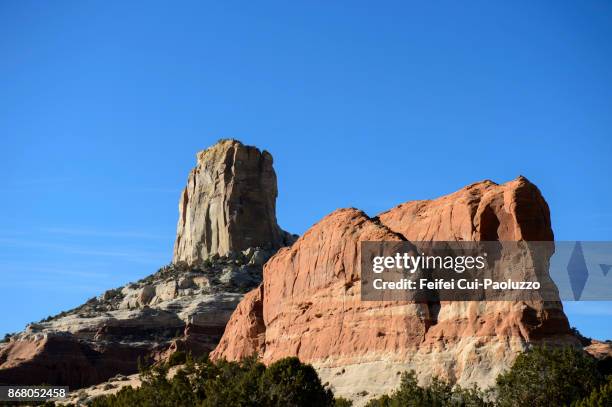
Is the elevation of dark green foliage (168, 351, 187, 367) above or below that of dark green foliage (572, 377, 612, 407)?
above

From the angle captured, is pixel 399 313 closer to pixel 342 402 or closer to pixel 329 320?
pixel 329 320

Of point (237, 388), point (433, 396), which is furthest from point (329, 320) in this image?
point (433, 396)

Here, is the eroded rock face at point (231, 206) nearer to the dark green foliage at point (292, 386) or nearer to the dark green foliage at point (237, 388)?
the dark green foliage at point (237, 388)

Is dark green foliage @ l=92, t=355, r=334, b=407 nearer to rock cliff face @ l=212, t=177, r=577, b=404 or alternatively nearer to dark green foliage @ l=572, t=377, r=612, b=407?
rock cliff face @ l=212, t=177, r=577, b=404

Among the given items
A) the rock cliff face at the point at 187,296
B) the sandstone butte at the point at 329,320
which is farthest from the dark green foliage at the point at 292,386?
the rock cliff face at the point at 187,296

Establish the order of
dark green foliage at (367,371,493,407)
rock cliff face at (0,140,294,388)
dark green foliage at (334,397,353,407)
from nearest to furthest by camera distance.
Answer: dark green foliage at (367,371,493,407)
dark green foliage at (334,397,353,407)
rock cliff face at (0,140,294,388)

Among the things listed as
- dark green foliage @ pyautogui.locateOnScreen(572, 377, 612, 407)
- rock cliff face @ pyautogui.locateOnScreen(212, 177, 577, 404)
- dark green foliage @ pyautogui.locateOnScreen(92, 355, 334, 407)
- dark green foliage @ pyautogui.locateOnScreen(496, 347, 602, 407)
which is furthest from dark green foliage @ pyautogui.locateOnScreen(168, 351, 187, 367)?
dark green foliage @ pyautogui.locateOnScreen(572, 377, 612, 407)

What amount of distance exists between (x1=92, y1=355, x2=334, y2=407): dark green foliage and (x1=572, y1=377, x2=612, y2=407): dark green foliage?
51.1ft

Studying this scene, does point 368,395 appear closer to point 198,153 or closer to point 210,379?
point 210,379

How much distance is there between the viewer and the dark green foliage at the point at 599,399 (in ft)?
189

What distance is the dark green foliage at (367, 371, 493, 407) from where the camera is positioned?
63.2 m

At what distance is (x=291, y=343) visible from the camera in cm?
→ 8550

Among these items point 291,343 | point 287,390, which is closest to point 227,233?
point 291,343

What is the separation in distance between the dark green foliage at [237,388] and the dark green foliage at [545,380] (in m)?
10.5
